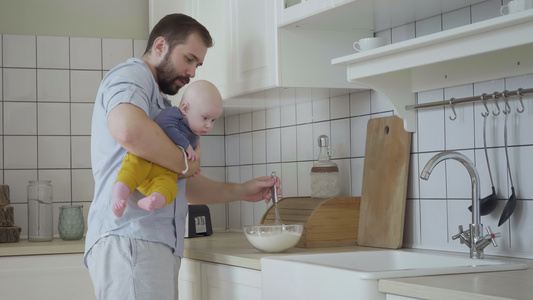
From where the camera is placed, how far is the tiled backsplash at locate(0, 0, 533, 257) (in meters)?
2.14

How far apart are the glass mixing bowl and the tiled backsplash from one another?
385mm

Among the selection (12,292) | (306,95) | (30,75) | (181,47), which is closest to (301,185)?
(306,95)

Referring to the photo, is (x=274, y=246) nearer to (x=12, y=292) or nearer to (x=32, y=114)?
(x=12, y=292)

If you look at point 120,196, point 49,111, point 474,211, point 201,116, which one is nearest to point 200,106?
point 201,116

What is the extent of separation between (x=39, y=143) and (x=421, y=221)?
2018 mm

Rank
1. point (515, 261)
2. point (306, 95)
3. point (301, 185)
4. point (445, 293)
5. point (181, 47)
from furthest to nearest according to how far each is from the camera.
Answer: point (301, 185)
point (306, 95)
point (181, 47)
point (515, 261)
point (445, 293)

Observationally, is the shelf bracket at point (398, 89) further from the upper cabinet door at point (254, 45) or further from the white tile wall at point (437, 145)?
the upper cabinet door at point (254, 45)

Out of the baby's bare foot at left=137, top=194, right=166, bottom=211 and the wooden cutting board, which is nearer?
the baby's bare foot at left=137, top=194, right=166, bottom=211

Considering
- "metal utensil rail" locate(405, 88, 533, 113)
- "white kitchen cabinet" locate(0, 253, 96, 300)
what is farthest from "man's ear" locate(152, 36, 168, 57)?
"white kitchen cabinet" locate(0, 253, 96, 300)

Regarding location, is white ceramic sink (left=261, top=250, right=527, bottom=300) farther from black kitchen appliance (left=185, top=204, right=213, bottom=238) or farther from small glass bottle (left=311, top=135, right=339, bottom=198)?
black kitchen appliance (left=185, top=204, right=213, bottom=238)

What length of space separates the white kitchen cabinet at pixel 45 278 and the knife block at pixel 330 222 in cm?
100

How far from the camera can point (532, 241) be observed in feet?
6.64

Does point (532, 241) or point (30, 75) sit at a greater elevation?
point (30, 75)

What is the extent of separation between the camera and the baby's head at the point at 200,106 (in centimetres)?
218
